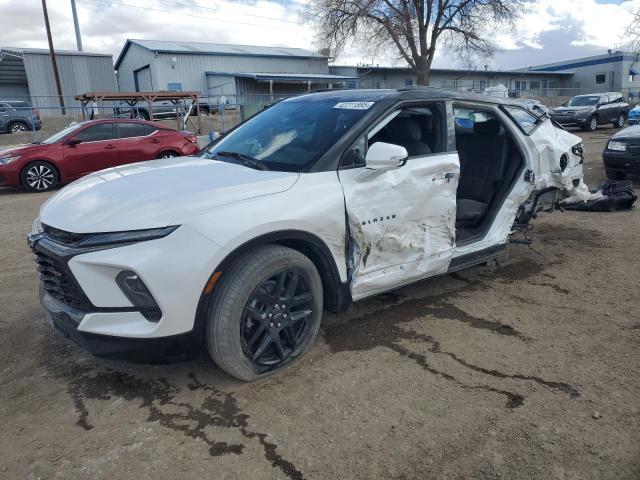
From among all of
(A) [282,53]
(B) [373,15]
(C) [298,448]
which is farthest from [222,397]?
(A) [282,53]

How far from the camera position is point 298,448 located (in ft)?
8.05

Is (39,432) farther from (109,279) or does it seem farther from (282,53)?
(282,53)

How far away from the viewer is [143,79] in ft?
132

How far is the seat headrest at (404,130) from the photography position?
12.9ft

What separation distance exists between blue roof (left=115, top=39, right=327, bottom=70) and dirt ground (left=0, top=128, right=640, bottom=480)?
123 ft

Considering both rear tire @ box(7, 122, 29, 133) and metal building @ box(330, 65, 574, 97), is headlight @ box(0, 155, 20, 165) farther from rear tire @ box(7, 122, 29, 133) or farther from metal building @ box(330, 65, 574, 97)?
metal building @ box(330, 65, 574, 97)

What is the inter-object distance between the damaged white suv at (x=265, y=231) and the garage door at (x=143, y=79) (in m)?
38.6

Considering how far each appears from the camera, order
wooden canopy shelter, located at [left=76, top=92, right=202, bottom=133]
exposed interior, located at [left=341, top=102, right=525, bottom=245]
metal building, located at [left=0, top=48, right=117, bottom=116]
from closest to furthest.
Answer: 1. exposed interior, located at [left=341, top=102, right=525, bottom=245]
2. wooden canopy shelter, located at [left=76, top=92, right=202, bottom=133]
3. metal building, located at [left=0, top=48, right=117, bottom=116]

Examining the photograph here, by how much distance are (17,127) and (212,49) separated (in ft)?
68.4

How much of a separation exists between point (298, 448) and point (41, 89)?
4117cm

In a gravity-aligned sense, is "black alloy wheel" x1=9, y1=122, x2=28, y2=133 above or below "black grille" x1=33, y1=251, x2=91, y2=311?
above

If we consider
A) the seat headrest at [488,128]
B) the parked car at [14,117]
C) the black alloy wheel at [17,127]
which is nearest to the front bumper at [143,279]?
the seat headrest at [488,128]

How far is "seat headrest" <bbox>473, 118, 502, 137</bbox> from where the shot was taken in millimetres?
4954

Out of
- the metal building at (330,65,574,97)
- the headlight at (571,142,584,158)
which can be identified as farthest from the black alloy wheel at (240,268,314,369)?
the metal building at (330,65,574,97)
